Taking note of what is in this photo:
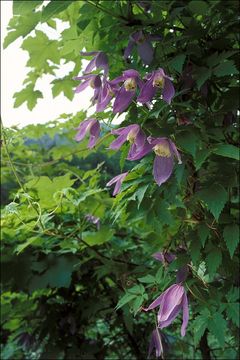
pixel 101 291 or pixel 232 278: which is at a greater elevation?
pixel 232 278

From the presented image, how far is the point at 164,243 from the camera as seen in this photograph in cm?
128

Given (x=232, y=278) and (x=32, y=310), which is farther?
(x=32, y=310)

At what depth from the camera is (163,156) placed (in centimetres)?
81

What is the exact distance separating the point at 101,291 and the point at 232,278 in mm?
727

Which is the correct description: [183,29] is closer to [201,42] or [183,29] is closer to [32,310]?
[201,42]

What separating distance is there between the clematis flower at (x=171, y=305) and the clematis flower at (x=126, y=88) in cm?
34

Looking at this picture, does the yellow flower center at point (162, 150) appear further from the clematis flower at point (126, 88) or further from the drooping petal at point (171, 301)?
the drooping petal at point (171, 301)

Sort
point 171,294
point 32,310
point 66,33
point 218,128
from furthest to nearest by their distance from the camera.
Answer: point 32,310 < point 66,33 < point 218,128 < point 171,294

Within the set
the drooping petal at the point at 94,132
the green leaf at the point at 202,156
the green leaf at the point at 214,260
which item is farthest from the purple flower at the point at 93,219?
the green leaf at the point at 202,156

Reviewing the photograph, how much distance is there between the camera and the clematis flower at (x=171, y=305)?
0.77 m

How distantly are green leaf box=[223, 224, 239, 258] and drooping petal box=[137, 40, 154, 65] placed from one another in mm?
366

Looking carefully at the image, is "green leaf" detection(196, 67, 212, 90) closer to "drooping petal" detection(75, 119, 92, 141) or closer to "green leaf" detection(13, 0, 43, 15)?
"drooping petal" detection(75, 119, 92, 141)

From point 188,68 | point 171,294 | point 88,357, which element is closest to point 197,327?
point 171,294

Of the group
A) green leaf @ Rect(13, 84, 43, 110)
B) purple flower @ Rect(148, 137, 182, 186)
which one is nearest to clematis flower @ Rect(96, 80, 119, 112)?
purple flower @ Rect(148, 137, 182, 186)
